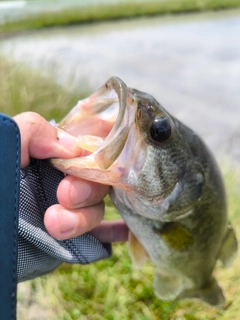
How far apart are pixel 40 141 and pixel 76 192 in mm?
211

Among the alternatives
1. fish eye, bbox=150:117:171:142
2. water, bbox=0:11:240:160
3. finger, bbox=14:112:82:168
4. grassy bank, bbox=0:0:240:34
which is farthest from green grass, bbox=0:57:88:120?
grassy bank, bbox=0:0:240:34

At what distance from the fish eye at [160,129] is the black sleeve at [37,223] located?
378mm

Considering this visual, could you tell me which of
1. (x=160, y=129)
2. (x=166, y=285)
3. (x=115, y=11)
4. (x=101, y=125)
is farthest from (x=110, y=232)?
(x=115, y=11)

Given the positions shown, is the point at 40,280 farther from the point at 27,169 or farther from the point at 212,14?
the point at 212,14

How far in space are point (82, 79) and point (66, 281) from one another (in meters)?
3.57

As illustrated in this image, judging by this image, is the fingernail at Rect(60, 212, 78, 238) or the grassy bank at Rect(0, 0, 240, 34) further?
the grassy bank at Rect(0, 0, 240, 34)

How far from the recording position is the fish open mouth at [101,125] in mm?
1448

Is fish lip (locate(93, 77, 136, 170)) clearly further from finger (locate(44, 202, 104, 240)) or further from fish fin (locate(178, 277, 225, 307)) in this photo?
fish fin (locate(178, 277, 225, 307))

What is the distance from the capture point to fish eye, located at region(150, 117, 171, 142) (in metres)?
1.55

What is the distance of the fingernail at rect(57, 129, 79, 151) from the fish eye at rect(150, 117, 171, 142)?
0.90 feet

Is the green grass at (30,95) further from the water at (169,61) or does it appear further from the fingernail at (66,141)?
the fingernail at (66,141)

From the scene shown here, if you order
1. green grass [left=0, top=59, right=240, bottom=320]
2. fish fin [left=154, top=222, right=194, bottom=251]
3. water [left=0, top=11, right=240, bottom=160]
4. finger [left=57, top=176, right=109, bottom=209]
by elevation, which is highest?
finger [left=57, top=176, right=109, bottom=209]

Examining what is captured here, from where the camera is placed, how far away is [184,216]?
1.80m

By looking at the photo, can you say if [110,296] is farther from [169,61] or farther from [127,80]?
[169,61]
